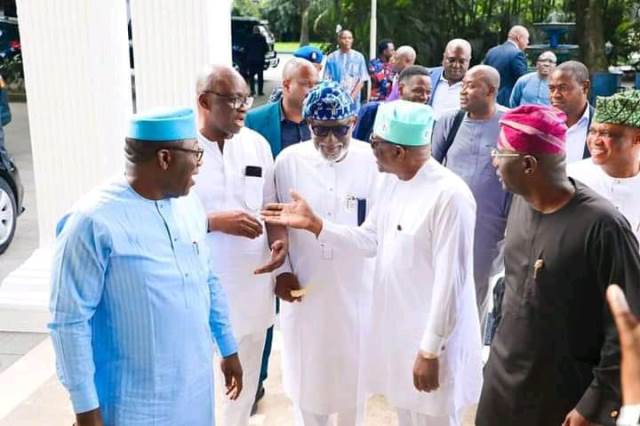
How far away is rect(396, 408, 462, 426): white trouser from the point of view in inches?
113

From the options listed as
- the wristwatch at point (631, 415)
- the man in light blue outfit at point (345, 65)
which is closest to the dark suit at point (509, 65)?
the man in light blue outfit at point (345, 65)

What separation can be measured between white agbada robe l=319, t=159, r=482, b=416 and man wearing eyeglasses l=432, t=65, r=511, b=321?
4.28ft

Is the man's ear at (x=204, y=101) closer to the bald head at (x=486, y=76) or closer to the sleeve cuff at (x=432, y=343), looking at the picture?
the sleeve cuff at (x=432, y=343)

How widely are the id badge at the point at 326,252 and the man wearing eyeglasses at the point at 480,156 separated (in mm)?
1338

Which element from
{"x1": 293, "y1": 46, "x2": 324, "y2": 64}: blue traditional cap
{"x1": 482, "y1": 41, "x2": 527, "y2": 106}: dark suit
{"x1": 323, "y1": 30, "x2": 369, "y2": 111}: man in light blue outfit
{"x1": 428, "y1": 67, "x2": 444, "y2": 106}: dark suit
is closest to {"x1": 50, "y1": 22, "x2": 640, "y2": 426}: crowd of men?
{"x1": 428, "y1": 67, "x2": 444, "y2": 106}: dark suit

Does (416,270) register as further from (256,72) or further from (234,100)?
(256,72)

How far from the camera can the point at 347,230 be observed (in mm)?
3002

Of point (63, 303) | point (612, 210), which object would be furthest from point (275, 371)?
point (612, 210)

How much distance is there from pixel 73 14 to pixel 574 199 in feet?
11.6

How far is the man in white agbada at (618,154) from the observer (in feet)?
10.0

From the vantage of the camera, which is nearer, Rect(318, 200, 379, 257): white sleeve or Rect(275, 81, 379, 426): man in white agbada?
Rect(318, 200, 379, 257): white sleeve

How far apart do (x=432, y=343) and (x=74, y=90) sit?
3.12 m

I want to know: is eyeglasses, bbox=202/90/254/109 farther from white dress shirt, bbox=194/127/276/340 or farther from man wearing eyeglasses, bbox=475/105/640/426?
man wearing eyeglasses, bbox=475/105/640/426

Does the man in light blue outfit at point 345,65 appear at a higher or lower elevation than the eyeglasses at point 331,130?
lower
